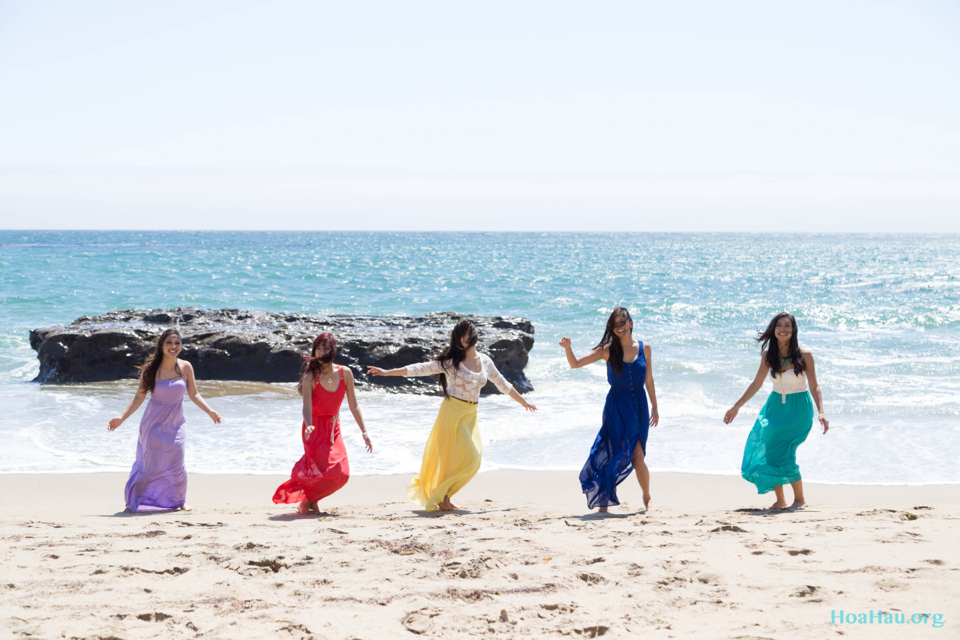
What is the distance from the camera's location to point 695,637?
327 cm

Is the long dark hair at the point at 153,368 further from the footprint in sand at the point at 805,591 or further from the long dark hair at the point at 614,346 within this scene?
the footprint in sand at the point at 805,591

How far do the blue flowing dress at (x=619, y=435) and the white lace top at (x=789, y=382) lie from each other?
1.12 m

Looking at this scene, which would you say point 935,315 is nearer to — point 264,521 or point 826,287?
point 826,287

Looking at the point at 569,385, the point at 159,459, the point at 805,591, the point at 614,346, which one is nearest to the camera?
the point at 805,591

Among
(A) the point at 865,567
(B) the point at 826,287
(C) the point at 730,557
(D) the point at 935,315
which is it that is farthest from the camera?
(B) the point at 826,287

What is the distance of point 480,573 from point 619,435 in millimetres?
2294

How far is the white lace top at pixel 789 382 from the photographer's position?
19.7 feet

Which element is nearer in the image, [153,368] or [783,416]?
[783,416]

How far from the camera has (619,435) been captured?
6008 mm

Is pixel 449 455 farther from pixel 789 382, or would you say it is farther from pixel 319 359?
pixel 789 382

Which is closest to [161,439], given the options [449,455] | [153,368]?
[153,368]

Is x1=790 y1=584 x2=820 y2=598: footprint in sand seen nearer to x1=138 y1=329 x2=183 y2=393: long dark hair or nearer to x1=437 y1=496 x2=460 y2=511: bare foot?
x1=437 y1=496 x2=460 y2=511: bare foot

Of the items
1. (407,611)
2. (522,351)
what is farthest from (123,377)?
(407,611)

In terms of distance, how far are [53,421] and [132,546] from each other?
248 inches
